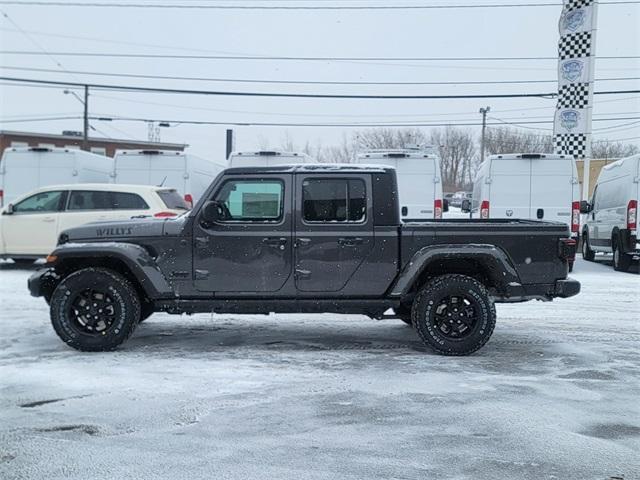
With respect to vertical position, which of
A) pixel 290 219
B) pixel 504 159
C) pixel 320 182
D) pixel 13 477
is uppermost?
pixel 504 159

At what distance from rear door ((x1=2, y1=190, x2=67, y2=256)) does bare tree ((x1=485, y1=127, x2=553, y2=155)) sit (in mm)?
44601

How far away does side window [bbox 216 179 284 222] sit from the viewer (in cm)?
593

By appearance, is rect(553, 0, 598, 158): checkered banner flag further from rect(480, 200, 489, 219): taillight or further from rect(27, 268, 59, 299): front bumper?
rect(27, 268, 59, 299): front bumper

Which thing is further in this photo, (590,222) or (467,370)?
(590,222)

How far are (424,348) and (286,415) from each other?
94.8 inches

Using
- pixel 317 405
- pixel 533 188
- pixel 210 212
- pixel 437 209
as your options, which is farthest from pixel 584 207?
pixel 317 405

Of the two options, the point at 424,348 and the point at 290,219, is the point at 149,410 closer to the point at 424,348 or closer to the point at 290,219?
the point at 290,219

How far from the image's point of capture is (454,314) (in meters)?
5.89

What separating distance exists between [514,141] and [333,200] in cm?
5109

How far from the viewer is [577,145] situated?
19047 mm

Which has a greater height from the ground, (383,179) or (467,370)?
(383,179)

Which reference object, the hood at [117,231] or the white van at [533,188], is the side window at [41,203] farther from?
the white van at [533,188]

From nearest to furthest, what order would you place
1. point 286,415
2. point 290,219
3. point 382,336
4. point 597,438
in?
point 597,438 < point 286,415 < point 290,219 < point 382,336

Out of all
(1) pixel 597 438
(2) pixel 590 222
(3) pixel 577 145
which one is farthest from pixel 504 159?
(1) pixel 597 438
